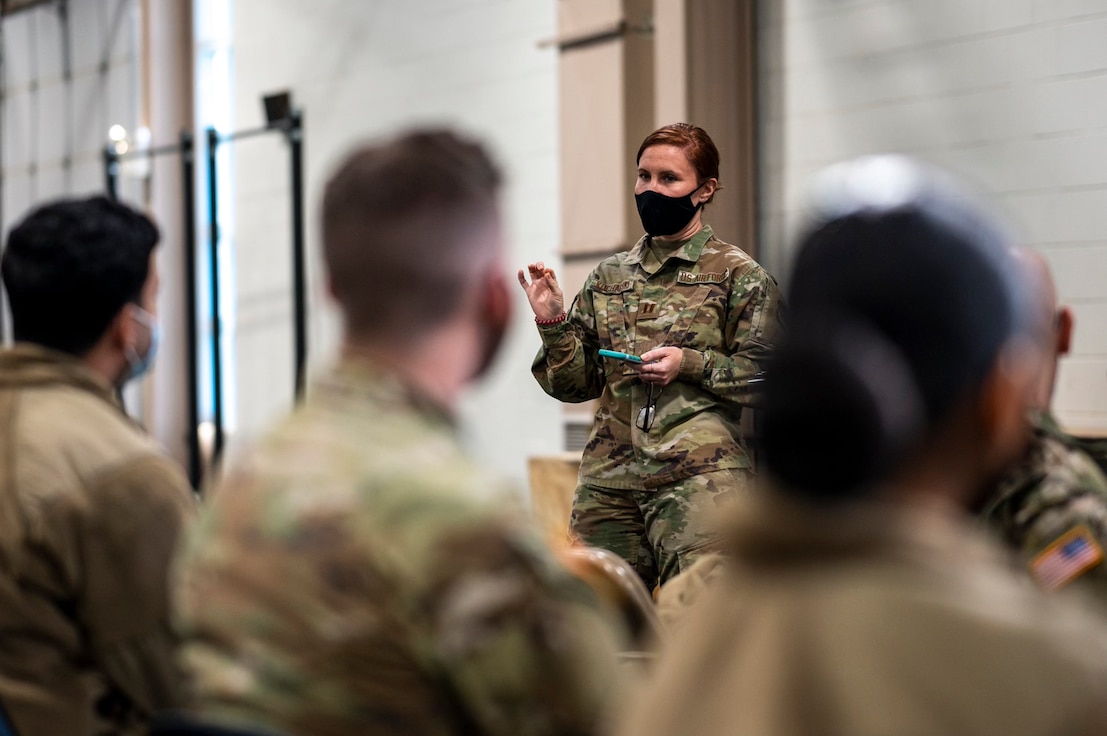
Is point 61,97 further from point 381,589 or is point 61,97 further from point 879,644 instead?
point 879,644

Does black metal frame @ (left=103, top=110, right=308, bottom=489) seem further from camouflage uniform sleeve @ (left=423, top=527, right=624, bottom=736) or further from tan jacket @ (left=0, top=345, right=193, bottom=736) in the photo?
camouflage uniform sleeve @ (left=423, top=527, right=624, bottom=736)

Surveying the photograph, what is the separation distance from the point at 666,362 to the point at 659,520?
0.35m

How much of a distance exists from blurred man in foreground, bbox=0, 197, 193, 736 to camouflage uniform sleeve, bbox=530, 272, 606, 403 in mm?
1298

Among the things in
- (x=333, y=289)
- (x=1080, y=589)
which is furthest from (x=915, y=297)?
(x=1080, y=589)

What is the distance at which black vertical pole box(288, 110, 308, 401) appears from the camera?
623 cm

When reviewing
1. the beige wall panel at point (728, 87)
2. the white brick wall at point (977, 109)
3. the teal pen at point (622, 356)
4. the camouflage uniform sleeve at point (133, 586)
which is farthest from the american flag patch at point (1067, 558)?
the beige wall panel at point (728, 87)

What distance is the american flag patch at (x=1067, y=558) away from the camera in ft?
4.11

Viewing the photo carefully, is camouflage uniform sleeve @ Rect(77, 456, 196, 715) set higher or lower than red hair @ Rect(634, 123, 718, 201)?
lower

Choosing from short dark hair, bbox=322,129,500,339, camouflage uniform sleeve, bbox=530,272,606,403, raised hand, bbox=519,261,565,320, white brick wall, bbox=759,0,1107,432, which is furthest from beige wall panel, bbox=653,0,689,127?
short dark hair, bbox=322,129,500,339

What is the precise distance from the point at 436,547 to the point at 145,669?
0.73 m

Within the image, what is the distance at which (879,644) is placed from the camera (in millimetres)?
660

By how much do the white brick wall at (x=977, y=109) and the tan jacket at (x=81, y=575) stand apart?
121 inches

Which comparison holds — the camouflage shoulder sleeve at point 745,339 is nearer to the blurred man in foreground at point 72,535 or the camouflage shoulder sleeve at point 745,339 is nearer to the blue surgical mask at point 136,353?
the blue surgical mask at point 136,353

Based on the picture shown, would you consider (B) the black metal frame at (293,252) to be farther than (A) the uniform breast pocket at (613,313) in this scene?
Yes
